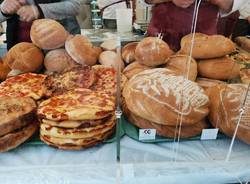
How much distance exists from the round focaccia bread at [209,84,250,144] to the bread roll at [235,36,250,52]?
0.19 meters

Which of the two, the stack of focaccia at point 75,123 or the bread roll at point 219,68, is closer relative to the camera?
the stack of focaccia at point 75,123

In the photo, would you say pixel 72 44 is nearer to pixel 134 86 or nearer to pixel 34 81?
pixel 34 81

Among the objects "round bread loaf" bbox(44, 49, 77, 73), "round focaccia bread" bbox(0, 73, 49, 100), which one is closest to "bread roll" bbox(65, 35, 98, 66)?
"round bread loaf" bbox(44, 49, 77, 73)

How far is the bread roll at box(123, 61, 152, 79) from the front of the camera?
0.84 meters

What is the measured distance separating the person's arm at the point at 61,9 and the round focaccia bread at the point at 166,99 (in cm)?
37

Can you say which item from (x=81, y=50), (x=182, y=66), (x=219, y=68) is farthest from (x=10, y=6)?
(x=219, y=68)

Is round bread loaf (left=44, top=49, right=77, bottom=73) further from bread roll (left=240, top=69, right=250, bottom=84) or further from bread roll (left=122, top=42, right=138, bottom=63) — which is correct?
bread roll (left=240, top=69, right=250, bottom=84)

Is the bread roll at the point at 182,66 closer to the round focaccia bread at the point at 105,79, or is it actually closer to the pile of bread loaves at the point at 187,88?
the pile of bread loaves at the point at 187,88

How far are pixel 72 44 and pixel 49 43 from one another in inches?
3.2

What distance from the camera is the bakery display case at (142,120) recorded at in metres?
0.66

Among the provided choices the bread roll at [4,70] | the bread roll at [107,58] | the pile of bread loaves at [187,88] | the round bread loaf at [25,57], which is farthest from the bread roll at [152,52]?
the bread roll at [4,70]

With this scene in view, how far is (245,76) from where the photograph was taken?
807mm

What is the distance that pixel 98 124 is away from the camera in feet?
2.21

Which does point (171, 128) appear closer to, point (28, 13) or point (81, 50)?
point (81, 50)
